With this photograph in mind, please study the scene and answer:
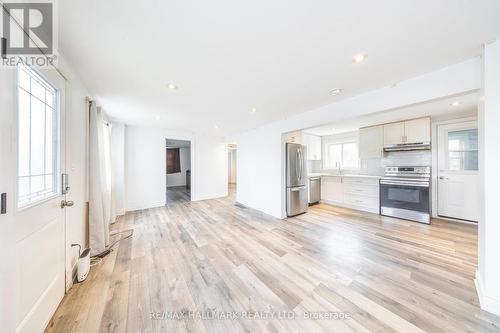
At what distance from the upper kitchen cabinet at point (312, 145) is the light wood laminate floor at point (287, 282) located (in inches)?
102

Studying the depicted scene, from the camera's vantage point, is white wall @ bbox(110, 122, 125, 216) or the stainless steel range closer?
the stainless steel range

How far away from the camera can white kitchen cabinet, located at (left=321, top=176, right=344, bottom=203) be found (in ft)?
16.5

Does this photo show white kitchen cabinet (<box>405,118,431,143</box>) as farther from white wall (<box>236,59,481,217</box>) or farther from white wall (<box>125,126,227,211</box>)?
white wall (<box>125,126,227,211</box>)

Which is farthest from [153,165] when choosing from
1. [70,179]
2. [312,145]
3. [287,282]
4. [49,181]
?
[312,145]

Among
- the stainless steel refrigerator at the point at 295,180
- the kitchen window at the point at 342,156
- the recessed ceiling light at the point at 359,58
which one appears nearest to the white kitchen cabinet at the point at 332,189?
the kitchen window at the point at 342,156

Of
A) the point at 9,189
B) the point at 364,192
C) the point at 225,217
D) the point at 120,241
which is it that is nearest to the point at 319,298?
the point at 9,189

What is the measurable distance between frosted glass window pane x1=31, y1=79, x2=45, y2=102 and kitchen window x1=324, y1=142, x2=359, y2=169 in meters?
6.29

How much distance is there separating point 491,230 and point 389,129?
11.2 feet

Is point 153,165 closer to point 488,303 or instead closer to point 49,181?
point 49,181

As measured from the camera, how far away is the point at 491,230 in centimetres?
144

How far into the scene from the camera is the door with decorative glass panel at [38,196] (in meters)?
1.08

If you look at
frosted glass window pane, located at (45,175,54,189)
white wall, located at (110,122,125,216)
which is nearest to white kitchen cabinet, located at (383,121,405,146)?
frosted glass window pane, located at (45,175,54,189)

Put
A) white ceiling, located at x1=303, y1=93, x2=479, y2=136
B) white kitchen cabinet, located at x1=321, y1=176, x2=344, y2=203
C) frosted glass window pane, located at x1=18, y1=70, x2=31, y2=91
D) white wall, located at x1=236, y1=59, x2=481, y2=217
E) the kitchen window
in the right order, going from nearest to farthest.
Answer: frosted glass window pane, located at x1=18, y1=70, x2=31, y2=91 < white wall, located at x1=236, y1=59, x2=481, y2=217 < white ceiling, located at x1=303, y1=93, x2=479, y2=136 < white kitchen cabinet, located at x1=321, y1=176, x2=344, y2=203 < the kitchen window

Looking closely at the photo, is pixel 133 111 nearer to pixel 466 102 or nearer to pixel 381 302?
pixel 381 302
